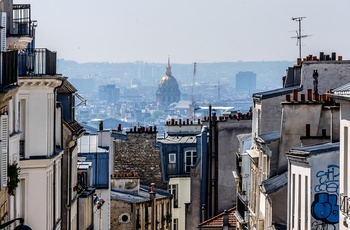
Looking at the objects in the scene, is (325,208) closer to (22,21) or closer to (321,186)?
(321,186)

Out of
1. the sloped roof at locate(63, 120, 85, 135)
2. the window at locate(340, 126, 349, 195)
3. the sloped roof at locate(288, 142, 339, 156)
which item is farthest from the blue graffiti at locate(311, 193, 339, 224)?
the sloped roof at locate(63, 120, 85, 135)

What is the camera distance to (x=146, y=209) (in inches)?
2594

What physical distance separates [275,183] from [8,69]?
34.9 ft

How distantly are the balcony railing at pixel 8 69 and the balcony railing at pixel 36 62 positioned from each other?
339 inches

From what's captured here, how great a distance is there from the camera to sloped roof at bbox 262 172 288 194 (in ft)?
112

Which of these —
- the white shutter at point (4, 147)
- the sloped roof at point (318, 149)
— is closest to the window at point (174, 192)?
the white shutter at point (4, 147)

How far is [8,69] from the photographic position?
25.9 meters

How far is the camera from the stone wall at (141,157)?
72.3 meters

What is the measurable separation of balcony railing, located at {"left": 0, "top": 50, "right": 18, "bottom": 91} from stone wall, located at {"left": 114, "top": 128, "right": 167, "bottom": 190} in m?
44.7

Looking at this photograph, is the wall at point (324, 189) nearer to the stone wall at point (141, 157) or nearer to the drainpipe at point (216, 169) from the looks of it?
the drainpipe at point (216, 169)

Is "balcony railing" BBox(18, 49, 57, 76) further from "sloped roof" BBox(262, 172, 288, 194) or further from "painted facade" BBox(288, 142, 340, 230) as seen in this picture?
"painted facade" BBox(288, 142, 340, 230)

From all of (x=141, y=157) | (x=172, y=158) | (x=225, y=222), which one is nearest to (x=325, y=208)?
(x=225, y=222)

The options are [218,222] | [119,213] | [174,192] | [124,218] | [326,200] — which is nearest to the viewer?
[326,200]

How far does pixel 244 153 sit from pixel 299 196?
1967 cm
